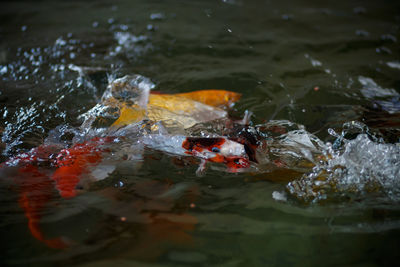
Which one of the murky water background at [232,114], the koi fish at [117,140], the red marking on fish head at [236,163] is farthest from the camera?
the red marking on fish head at [236,163]

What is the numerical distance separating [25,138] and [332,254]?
1036 millimetres

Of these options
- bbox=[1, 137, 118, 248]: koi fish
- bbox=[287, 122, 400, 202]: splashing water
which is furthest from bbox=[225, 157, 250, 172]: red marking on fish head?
bbox=[1, 137, 118, 248]: koi fish

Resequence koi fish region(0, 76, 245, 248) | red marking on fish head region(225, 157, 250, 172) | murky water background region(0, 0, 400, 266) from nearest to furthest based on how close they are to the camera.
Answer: murky water background region(0, 0, 400, 266) → koi fish region(0, 76, 245, 248) → red marking on fish head region(225, 157, 250, 172)

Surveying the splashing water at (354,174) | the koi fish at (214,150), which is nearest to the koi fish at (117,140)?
the koi fish at (214,150)

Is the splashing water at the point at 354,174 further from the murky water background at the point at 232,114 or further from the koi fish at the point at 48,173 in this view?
the koi fish at the point at 48,173

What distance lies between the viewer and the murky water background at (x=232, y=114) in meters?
0.81

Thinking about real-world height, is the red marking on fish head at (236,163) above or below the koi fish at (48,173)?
above

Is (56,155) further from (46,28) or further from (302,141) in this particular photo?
(46,28)

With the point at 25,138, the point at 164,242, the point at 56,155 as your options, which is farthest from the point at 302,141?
the point at 25,138

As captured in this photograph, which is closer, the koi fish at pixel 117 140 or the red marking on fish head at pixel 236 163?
the koi fish at pixel 117 140

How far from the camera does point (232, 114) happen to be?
1.43m

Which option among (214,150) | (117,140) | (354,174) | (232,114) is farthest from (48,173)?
(354,174)

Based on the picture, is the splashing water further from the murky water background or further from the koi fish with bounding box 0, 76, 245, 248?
the koi fish with bounding box 0, 76, 245, 248

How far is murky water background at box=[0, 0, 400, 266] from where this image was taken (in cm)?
81
